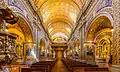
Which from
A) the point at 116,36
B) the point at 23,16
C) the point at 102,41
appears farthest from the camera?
the point at 102,41

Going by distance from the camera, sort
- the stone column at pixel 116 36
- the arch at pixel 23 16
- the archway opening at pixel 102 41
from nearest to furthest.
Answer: the stone column at pixel 116 36 < the arch at pixel 23 16 < the archway opening at pixel 102 41

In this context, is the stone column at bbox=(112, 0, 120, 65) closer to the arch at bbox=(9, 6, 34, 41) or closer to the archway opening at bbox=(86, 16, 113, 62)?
the arch at bbox=(9, 6, 34, 41)

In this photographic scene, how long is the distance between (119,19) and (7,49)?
25.8ft

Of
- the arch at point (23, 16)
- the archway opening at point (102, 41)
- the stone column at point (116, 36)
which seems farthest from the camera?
the archway opening at point (102, 41)

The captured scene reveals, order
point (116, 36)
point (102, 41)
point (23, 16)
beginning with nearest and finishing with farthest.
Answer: point (116, 36), point (23, 16), point (102, 41)

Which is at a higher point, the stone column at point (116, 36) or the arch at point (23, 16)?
the arch at point (23, 16)

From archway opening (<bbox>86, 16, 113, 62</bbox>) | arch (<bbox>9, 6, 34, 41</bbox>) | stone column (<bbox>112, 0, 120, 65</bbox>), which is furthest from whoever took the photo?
archway opening (<bbox>86, 16, 113, 62</bbox>)

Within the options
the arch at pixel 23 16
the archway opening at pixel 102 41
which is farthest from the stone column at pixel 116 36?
the archway opening at pixel 102 41

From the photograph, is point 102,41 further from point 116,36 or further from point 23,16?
point 116,36

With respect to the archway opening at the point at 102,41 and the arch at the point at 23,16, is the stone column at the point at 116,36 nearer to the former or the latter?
the arch at the point at 23,16

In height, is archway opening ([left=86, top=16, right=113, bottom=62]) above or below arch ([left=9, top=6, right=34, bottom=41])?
below

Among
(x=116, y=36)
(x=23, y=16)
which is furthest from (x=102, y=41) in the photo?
(x=116, y=36)

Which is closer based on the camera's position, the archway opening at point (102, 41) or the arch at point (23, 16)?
the arch at point (23, 16)

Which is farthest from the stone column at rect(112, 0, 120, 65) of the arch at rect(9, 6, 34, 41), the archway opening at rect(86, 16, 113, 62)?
the archway opening at rect(86, 16, 113, 62)
